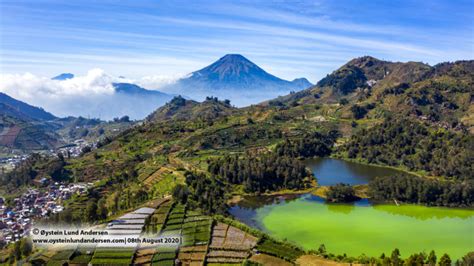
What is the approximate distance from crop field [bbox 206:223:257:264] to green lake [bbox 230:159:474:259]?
6811 mm

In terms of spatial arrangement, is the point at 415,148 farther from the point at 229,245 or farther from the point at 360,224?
the point at 229,245

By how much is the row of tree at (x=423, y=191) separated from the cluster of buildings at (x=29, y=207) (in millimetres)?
58679

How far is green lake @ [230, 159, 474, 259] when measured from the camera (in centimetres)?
5112

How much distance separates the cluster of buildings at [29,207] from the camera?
208 feet

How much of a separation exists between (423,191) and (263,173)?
1198 inches

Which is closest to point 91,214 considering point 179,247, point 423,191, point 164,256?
point 179,247

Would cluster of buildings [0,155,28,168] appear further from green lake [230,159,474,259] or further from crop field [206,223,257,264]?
crop field [206,223,257,264]

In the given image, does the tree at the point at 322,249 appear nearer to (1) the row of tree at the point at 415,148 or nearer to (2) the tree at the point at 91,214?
(2) the tree at the point at 91,214

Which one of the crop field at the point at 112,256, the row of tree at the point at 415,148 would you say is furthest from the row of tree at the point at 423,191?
the crop field at the point at 112,256

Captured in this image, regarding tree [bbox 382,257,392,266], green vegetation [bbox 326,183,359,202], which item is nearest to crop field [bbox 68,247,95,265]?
tree [bbox 382,257,392,266]

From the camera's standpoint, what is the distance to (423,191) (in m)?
72.8

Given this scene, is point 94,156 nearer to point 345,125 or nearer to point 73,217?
point 73,217

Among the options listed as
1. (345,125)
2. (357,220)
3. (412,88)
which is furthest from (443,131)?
(357,220)

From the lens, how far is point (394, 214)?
66.7 m
